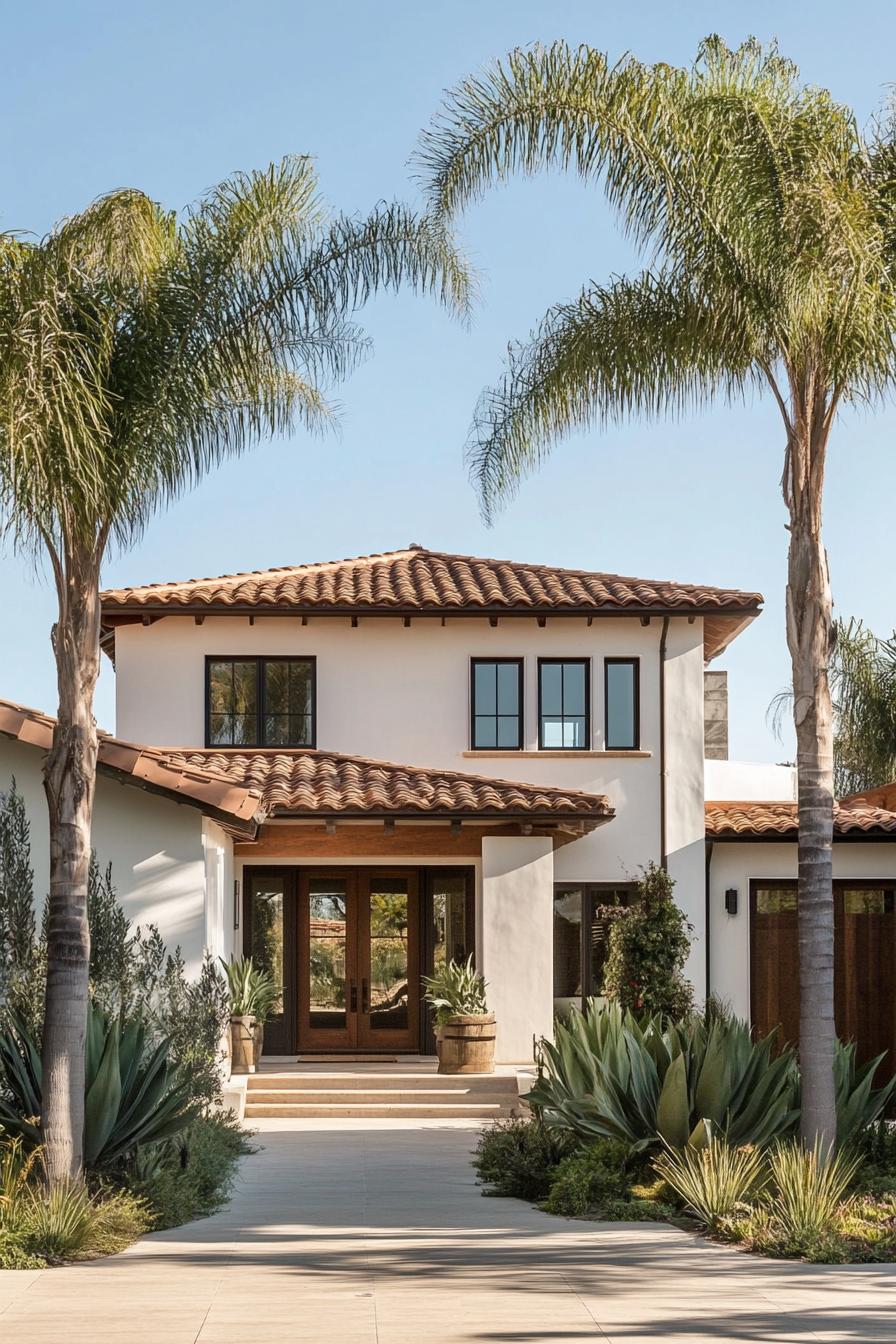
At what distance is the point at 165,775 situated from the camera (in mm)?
15328

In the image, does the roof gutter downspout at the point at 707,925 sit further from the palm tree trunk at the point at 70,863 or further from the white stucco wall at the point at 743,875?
the palm tree trunk at the point at 70,863

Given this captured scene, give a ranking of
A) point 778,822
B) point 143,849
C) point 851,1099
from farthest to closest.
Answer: point 778,822 < point 143,849 < point 851,1099

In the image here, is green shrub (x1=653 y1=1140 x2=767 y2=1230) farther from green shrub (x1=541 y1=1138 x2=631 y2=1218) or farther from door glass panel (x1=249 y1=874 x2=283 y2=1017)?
door glass panel (x1=249 y1=874 x2=283 y2=1017)

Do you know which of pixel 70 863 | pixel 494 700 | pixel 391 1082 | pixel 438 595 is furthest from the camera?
pixel 494 700

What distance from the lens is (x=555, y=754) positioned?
73.0ft

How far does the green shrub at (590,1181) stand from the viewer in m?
11.1

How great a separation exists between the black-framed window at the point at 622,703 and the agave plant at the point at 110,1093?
1174 centimetres

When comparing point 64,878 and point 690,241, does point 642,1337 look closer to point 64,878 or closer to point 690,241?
point 64,878

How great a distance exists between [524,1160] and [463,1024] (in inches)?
267

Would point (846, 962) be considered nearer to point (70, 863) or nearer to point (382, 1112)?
point (382, 1112)

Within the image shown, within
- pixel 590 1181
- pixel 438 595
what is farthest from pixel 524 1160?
pixel 438 595

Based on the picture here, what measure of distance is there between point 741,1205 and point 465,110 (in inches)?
320

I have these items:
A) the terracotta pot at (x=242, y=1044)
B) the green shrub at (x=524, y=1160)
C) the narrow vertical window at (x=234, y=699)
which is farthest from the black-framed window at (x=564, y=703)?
the green shrub at (x=524, y=1160)

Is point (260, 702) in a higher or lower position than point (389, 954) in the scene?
higher
